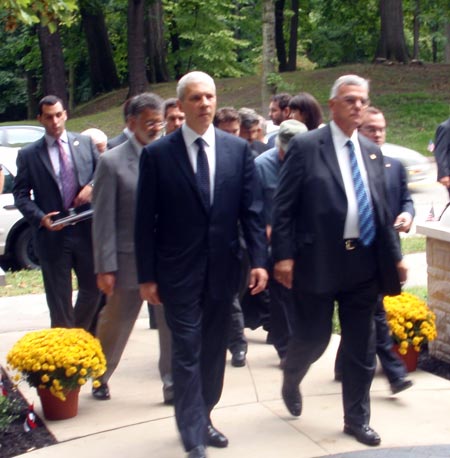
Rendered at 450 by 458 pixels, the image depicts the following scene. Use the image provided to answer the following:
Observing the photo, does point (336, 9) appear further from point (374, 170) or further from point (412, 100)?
point (374, 170)

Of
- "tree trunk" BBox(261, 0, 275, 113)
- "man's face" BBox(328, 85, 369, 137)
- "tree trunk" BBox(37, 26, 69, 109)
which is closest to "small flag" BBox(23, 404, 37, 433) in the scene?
"man's face" BBox(328, 85, 369, 137)

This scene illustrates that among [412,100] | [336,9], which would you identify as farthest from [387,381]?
[336,9]

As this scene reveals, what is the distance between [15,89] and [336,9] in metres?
17.5

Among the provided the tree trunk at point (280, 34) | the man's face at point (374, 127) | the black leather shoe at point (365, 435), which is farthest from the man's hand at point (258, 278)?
the tree trunk at point (280, 34)

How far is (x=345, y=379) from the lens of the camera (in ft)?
16.9

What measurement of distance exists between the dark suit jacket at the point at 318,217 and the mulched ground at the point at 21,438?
1696 millimetres

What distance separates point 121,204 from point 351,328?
1541 millimetres

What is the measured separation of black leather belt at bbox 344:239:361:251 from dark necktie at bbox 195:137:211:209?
729 mm

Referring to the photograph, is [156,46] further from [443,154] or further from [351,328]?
[351,328]

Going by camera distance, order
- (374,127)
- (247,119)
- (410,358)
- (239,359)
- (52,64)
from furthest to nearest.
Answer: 1. (52,64)
2. (247,119)
3. (239,359)
4. (410,358)
5. (374,127)

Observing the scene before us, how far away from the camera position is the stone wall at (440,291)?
6477mm

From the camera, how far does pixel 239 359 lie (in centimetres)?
675

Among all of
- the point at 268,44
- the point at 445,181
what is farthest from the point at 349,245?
the point at 268,44

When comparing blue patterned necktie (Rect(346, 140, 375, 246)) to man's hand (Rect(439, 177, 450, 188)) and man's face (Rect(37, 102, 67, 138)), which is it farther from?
man's hand (Rect(439, 177, 450, 188))
